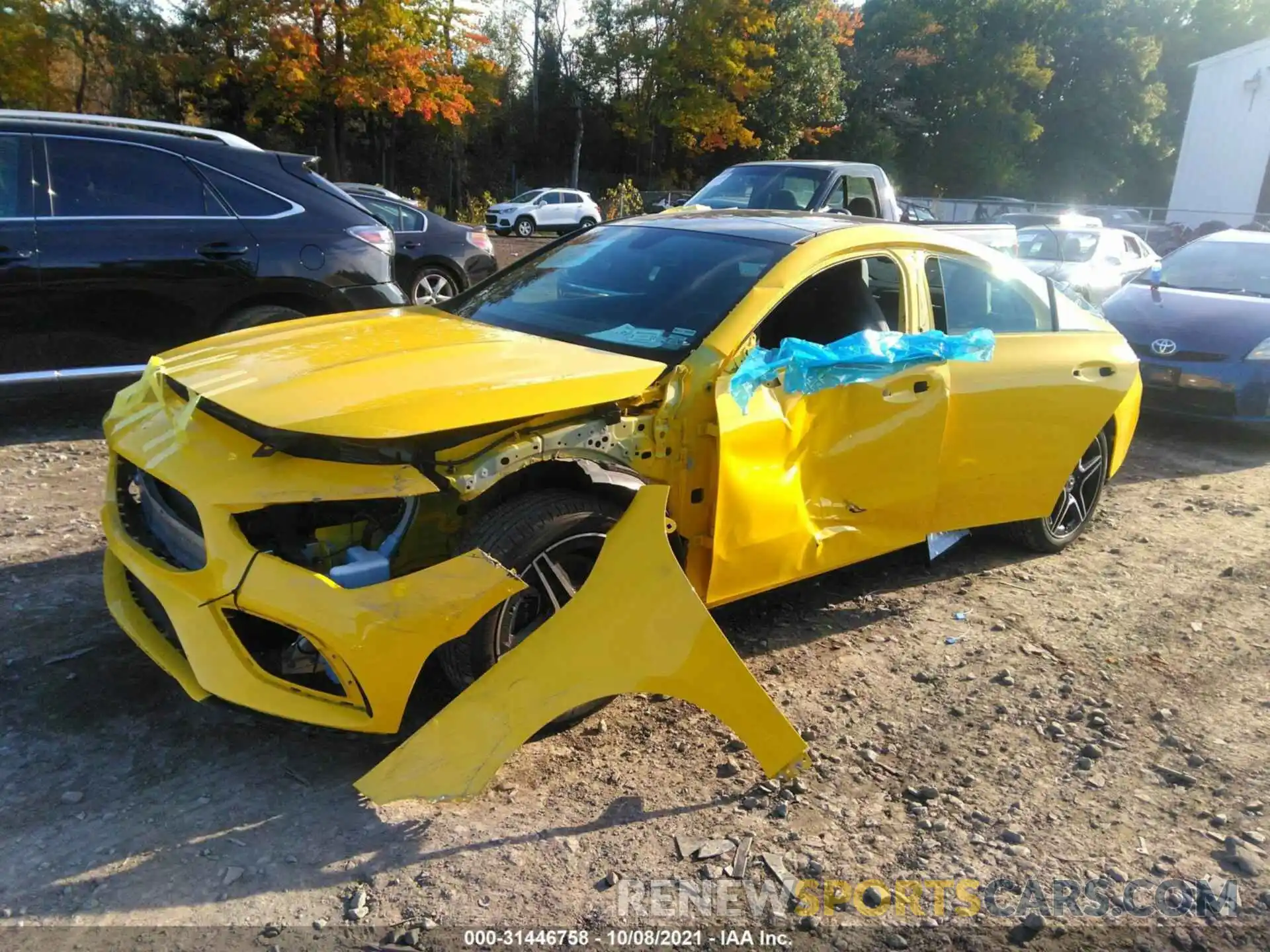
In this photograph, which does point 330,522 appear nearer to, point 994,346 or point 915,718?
point 915,718

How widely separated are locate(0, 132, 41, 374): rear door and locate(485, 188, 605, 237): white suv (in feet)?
79.4

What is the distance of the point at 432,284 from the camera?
1045 centimetres

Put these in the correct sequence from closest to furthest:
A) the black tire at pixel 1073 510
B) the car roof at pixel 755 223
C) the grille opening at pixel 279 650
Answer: the grille opening at pixel 279 650 < the car roof at pixel 755 223 < the black tire at pixel 1073 510

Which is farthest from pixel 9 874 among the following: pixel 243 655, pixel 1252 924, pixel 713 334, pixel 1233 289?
pixel 1233 289

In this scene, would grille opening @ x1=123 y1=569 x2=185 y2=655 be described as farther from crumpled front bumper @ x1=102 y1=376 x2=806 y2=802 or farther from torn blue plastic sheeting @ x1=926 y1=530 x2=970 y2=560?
torn blue plastic sheeting @ x1=926 y1=530 x2=970 y2=560

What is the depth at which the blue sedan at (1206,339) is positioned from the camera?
24.6 feet

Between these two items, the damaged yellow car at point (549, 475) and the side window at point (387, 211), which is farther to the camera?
the side window at point (387, 211)

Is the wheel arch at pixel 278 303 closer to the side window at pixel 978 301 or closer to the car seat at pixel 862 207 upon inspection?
the side window at pixel 978 301

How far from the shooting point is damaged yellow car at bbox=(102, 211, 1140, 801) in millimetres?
2652

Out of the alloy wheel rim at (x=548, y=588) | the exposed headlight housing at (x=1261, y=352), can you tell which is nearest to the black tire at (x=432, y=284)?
the exposed headlight housing at (x=1261, y=352)

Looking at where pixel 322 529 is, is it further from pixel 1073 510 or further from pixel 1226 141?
pixel 1226 141

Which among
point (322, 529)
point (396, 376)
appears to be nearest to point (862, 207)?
point (396, 376)

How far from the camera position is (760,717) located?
2.88 metres

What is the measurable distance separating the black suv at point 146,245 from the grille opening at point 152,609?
304 centimetres
